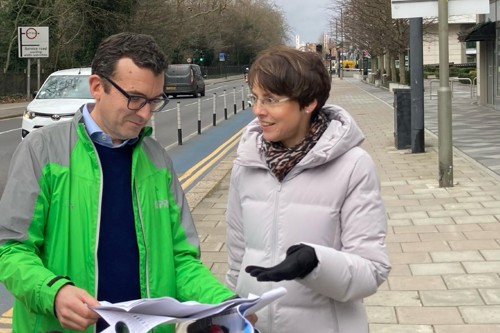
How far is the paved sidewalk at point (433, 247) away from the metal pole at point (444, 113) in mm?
230

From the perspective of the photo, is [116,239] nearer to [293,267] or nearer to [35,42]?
[293,267]

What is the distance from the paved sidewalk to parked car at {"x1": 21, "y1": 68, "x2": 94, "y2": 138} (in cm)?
386

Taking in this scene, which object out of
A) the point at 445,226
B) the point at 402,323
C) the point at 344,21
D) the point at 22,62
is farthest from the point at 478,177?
the point at 344,21

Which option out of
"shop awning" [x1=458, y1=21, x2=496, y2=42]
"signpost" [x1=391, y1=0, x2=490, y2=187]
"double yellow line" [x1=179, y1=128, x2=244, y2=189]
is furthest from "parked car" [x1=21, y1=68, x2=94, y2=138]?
"shop awning" [x1=458, y1=21, x2=496, y2=42]

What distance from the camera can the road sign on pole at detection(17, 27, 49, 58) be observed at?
29219 mm

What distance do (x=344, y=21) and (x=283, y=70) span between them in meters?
47.4

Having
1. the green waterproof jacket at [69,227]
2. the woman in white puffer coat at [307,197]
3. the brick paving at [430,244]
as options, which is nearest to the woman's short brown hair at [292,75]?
the woman in white puffer coat at [307,197]

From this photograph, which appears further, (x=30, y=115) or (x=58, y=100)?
(x=58, y=100)

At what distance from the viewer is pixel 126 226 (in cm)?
212

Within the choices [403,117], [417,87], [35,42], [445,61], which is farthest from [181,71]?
[445,61]

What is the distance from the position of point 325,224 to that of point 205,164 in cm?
1038

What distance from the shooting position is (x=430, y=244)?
6367 millimetres

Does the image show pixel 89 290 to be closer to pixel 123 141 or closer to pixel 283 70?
pixel 123 141

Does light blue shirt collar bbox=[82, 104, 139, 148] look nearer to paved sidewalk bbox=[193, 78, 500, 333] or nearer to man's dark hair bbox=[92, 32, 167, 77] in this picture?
man's dark hair bbox=[92, 32, 167, 77]
